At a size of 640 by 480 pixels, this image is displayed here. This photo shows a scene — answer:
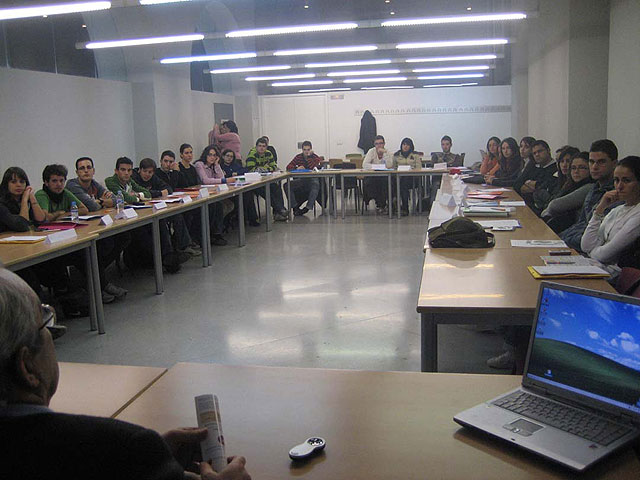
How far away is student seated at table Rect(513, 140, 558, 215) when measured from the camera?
650cm

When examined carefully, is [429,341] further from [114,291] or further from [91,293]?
[114,291]

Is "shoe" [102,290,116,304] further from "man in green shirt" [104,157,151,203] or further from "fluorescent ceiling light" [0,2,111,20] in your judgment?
"fluorescent ceiling light" [0,2,111,20]

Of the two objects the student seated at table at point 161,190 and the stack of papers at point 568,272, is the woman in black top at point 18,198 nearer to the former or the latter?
the student seated at table at point 161,190

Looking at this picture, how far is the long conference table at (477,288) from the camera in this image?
96.2 inches

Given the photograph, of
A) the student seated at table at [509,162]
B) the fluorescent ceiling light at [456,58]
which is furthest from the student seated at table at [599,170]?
the fluorescent ceiling light at [456,58]

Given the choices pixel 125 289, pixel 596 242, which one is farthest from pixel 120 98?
pixel 596 242

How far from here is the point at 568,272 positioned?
9.28 ft

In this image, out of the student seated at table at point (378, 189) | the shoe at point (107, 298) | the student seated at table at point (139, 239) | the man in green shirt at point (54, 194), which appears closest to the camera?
the man in green shirt at point (54, 194)

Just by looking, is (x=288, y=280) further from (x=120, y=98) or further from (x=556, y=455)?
(x=120, y=98)

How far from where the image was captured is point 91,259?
431 cm

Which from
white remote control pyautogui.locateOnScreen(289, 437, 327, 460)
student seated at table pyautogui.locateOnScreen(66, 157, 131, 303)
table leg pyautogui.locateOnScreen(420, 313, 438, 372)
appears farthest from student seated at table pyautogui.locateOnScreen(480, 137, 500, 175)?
white remote control pyautogui.locateOnScreen(289, 437, 327, 460)

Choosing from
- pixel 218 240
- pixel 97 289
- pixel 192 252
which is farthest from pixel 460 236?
pixel 218 240

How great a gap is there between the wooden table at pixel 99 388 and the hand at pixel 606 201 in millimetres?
3065

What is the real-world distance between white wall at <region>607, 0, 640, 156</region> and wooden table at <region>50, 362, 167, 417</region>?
14.7 ft
